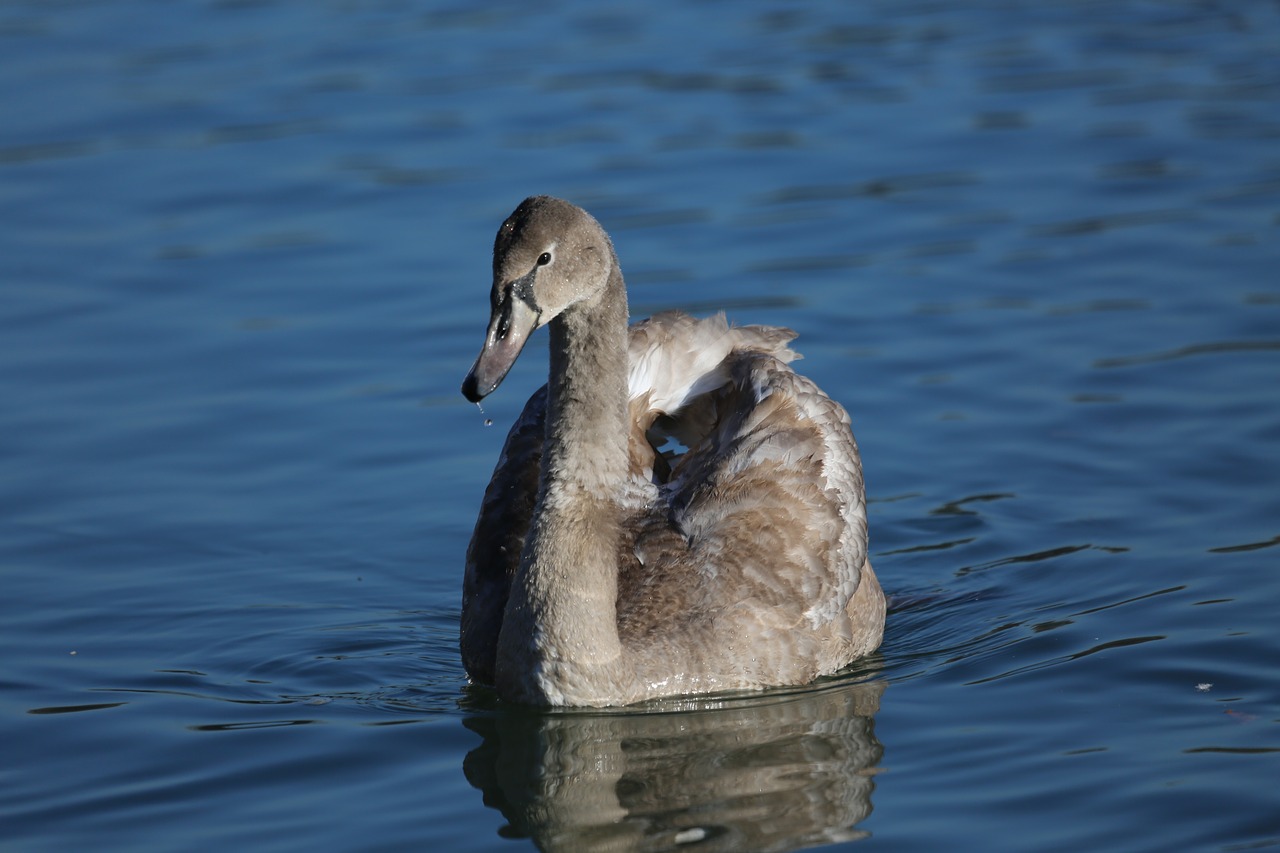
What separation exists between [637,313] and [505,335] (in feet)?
17.5

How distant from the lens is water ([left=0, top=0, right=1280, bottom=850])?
7328 mm

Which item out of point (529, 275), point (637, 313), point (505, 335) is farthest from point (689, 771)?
point (637, 313)

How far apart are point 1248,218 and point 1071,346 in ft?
8.26

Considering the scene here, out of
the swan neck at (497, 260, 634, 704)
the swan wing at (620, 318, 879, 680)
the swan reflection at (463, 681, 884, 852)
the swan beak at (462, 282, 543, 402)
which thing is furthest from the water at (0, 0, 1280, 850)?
the swan beak at (462, 282, 543, 402)

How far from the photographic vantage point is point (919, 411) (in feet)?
37.4

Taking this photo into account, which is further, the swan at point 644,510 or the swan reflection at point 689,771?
the swan at point 644,510

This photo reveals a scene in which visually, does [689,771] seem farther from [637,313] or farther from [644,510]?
[637,313]

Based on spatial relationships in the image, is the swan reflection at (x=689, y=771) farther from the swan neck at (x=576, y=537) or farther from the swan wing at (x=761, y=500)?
the swan wing at (x=761, y=500)

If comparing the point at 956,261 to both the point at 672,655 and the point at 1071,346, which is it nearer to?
the point at 1071,346

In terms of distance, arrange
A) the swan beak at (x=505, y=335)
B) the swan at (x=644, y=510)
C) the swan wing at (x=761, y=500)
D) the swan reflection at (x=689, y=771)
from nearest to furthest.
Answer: the swan reflection at (x=689, y=771) → the swan beak at (x=505, y=335) → the swan at (x=644, y=510) → the swan wing at (x=761, y=500)

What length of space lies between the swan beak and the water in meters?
1.53

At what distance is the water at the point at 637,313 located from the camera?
24.0 ft

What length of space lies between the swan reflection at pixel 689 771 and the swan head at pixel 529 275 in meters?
1.45

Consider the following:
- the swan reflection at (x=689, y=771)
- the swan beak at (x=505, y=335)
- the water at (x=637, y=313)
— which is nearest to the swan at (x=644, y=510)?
the swan beak at (x=505, y=335)
